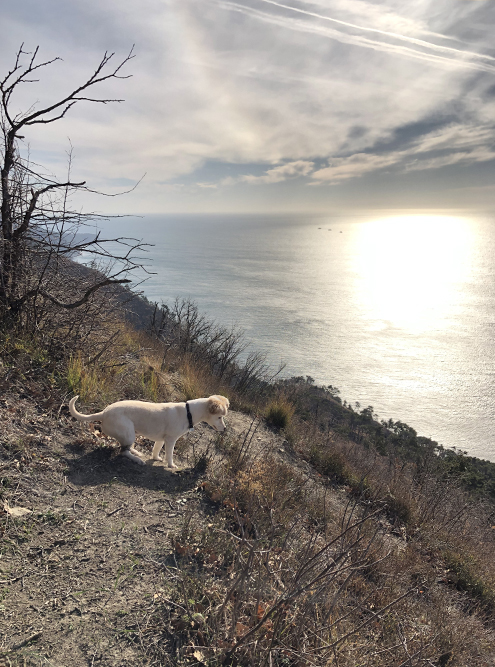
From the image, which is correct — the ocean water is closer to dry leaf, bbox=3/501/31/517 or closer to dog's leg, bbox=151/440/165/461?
dog's leg, bbox=151/440/165/461

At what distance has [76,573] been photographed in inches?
97.7

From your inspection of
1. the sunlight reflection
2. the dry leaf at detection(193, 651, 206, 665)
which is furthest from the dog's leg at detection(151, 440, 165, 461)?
the sunlight reflection

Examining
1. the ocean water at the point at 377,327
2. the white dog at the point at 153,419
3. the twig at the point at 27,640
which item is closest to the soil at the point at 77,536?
the twig at the point at 27,640

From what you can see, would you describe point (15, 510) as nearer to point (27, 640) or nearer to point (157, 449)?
point (27, 640)

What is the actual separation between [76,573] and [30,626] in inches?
17.9

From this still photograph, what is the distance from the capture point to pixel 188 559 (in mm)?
2859

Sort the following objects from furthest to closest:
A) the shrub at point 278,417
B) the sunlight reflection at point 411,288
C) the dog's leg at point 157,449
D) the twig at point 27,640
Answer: the sunlight reflection at point 411,288, the shrub at point 278,417, the dog's leg at point 157,449, the twig at point 27,640

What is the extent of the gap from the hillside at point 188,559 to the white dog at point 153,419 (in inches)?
11.5

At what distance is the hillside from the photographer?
2.04 metres

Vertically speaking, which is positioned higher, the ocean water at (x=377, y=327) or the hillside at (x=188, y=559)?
the ocean water at (x=377, y=327)

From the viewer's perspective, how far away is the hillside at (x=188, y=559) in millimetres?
2037

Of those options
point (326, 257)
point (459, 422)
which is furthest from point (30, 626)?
point (326, 257)

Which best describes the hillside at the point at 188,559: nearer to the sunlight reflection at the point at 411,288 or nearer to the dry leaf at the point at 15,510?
the dry leaf at the point at 15,510

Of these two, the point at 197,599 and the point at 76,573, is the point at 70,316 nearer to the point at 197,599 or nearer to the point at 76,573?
the point at 76,573
